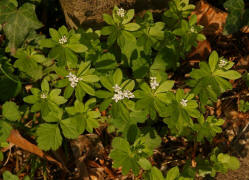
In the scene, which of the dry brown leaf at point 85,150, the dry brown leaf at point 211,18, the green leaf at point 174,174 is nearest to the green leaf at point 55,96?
the dry brown leaf at point 85,150

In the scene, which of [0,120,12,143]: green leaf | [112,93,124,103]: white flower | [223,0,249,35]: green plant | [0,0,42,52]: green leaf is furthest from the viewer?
[223,0,249,35]: green plant

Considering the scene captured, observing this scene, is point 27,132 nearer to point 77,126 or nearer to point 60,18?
point 77,126

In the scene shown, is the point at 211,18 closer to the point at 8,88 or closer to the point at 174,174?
the point at 174,174

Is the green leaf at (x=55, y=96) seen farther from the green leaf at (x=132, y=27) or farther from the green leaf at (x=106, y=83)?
the green leaf at (x=132, y=27)

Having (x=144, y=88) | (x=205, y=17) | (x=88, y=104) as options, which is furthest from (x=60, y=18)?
(x=205, y=17)

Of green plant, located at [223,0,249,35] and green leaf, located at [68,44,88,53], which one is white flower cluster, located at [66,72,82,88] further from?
green plant, located at [223,0,249,35]

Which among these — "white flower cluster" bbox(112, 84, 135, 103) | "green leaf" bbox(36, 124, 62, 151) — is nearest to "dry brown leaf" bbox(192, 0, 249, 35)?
"white flower cluster" bbox(112, 84, 135, 103)

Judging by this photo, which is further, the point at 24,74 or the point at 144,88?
the point at 24,74

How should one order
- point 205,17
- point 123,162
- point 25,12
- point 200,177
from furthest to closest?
point 205,17, point 200,177, point 25,12, point 123,162
